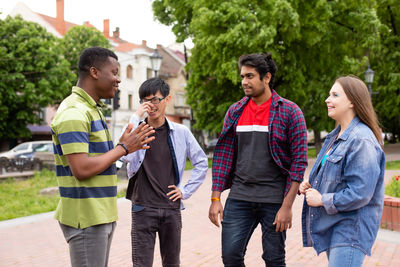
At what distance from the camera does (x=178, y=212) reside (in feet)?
12.6

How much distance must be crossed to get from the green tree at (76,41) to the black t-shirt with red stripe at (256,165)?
33.3 metres

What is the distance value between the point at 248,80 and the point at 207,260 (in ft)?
9.80

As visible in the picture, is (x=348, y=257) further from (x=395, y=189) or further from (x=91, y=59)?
(x=395, y=189)

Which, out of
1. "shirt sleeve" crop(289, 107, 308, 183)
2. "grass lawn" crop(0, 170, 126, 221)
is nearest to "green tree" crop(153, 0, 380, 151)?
"grass lawn" crop(0, 170, 126, 221)

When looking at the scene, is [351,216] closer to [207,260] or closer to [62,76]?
[207,260]

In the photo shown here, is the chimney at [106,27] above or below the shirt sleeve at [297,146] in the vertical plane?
above

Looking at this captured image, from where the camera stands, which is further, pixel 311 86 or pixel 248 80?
pixel 311 86

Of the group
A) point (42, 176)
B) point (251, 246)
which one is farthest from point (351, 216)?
point (42, 176)

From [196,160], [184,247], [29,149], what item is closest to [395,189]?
[184,247]

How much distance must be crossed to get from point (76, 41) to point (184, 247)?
31767mm

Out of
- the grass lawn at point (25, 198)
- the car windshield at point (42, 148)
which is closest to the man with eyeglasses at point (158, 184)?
the grass lawn at point (25, 198)

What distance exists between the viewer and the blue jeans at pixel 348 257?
281cm

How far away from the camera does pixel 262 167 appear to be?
3486 millimetres

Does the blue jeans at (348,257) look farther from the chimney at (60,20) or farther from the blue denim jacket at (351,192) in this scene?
the chimney at (60,20)
